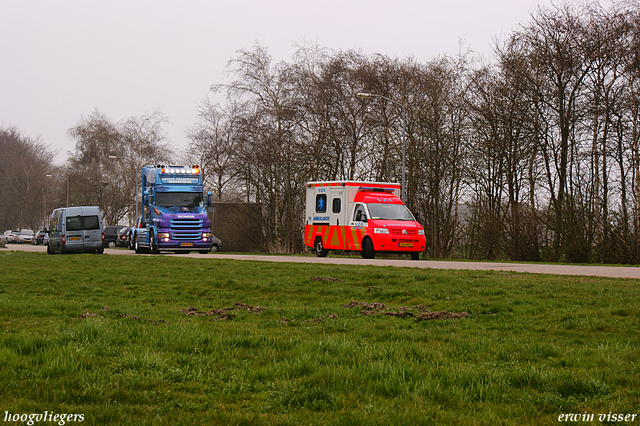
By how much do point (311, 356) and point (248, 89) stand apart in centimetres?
3961

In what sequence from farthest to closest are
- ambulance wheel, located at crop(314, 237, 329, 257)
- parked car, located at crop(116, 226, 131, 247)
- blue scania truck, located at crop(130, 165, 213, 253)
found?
parked car, located at crop(116, 226, 131, 247)
blue scania truck, located at crop(130, 165, 213, 253)
ambulance wheel, located at crop(314, 237, 329, 257)

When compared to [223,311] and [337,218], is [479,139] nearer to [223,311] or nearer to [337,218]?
[337,218]

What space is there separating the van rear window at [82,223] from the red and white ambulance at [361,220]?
12577 mm

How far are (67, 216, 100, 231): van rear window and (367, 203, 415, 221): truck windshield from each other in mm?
16206

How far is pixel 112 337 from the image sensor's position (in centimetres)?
627

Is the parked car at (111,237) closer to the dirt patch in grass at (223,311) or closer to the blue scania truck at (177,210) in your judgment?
the blue scania truck at (177,210)

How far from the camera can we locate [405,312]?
891cm

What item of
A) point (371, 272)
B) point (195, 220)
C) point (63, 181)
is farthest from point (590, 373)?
point (63, 181)

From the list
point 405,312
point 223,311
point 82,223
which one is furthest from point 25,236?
point 405,312

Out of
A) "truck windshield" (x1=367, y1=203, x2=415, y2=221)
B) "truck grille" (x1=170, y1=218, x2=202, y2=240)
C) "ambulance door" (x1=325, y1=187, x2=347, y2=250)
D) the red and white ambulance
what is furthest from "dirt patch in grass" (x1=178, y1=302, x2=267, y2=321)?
"truck grille" (x1=170, y1=218, x2=202, y2=240)

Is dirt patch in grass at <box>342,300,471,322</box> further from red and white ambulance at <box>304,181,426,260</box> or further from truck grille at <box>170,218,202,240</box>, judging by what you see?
truck grille at <box>170,218,202,240</box>

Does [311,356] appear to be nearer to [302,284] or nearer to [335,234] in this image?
[302,284]

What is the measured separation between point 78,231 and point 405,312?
90.9 feet

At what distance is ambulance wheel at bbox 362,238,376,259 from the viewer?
24.5m
